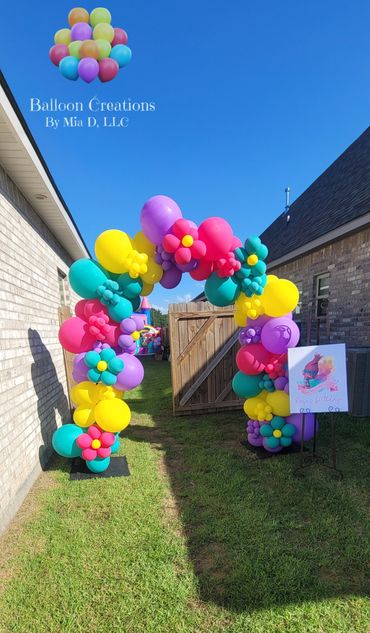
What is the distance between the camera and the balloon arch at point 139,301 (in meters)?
3.75

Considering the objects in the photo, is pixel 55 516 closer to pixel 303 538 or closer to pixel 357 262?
pixel 303 538

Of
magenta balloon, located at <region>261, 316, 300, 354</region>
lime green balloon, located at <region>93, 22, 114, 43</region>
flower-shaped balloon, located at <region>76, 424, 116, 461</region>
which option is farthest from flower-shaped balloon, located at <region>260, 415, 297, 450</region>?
lime green balloon, located at <region>93, 22, 114, 43</region>

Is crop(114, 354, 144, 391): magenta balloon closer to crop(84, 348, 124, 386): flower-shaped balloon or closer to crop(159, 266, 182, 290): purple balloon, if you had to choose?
crop(84, 348, 124, 386): flower-shaped balloon

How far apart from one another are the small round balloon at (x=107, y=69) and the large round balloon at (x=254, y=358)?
5.30 metres

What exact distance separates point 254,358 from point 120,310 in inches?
72.0

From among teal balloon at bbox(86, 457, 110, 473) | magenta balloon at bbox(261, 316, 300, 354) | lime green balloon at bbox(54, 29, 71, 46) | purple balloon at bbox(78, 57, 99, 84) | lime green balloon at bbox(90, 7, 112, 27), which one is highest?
lime green balloon at bbox(90, 7, 112, 27)

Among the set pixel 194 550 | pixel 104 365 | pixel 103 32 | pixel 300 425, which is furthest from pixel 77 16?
pixel 194 550

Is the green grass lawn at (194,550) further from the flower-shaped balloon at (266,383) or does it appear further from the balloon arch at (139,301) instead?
the flower-shaped balloon at (266,383)

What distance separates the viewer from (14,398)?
3.63 meters

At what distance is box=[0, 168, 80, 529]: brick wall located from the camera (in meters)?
3.41

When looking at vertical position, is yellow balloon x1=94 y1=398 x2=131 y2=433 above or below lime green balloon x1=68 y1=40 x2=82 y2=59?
below

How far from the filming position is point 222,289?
4164 mm

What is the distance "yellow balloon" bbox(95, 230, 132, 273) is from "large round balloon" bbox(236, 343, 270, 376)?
1.90 m

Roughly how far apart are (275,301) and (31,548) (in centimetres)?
343
